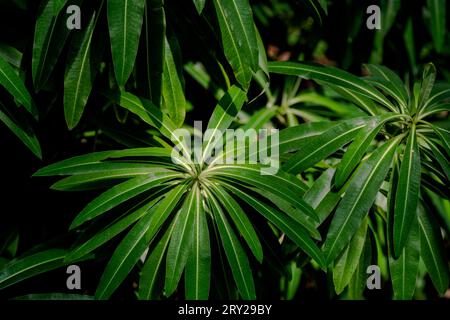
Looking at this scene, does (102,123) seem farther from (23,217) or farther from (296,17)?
(296,17)

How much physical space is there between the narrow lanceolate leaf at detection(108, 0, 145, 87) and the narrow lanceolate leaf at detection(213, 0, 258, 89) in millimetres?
199

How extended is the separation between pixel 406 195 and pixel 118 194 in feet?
2.35

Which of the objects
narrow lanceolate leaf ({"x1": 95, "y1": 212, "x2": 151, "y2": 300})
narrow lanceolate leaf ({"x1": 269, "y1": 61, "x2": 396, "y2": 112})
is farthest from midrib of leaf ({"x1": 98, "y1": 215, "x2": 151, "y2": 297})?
narrow lanceolate leaf ({"x1": 269, "y1": 61, "x2": 396, "y2": 112})

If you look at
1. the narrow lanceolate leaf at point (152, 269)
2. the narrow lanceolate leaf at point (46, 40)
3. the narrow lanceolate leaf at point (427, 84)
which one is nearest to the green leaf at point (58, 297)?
the narrow lanceolate leaf at point (152, 269)

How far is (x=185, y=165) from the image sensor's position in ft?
4.24

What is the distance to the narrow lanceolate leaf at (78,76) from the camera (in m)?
1.22

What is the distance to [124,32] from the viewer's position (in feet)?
3.59

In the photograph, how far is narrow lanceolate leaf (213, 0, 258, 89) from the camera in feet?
3.82

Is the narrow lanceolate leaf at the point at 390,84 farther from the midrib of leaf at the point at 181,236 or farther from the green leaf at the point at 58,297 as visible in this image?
the green leaf at the point at 58,297

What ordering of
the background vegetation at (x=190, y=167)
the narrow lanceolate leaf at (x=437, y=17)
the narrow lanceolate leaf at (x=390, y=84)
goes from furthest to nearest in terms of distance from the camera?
the narrow lanceolate leaf at (x=437, y=17)
the narrow lanceolate leaf at (x=390, y=84)
the background vegetation at (x=190, y=167)

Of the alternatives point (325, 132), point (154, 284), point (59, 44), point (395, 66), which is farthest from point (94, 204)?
point (395, 66)

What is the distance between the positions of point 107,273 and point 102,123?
45 cm

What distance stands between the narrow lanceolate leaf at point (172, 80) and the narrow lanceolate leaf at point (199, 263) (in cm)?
27

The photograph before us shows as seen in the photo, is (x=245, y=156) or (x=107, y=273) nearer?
(x=107, y=273)
